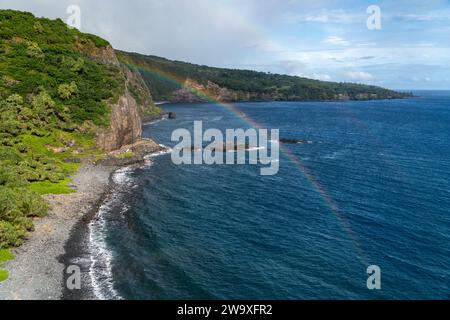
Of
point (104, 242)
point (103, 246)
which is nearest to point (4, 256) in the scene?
point (103, 246)

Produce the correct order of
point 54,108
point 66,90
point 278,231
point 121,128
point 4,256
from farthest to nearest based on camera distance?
point 121,128
point 66,90
point 54,108
point 278,231
point 4,256

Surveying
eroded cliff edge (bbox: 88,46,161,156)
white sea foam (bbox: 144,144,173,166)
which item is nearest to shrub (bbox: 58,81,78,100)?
eroded cliff edge (bbox: 88,46,161,156)

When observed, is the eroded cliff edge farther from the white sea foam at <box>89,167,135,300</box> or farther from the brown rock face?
the white sea foam at <box>89,167,135,300</box>

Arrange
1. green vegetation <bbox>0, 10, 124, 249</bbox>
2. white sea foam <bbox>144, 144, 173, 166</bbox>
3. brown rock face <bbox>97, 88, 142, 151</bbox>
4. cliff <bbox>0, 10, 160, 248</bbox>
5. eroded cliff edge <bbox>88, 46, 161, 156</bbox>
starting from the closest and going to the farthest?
green vegetation <bbox>0, 10, 124, 249</bbox> < cliff <bbox>0, 10, 160, 248</bbox> < white sea foam <bbox>144, 144, 173, 166</bbox> < brown rock face <bbox>97, 88, 142, 151</bbox> < eroded cliff edge <bbox>88, 46, 161, 156</bbox>

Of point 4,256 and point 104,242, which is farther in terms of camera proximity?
point 104,242

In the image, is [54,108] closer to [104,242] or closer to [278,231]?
[104,242]

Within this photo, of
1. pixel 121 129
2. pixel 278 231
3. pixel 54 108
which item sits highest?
pixel 54 108
